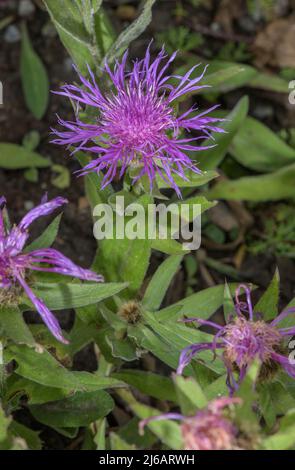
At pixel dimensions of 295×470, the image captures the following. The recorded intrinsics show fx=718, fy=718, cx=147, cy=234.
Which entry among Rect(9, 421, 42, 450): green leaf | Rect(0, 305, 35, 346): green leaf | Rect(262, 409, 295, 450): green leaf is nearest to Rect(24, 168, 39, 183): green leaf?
Rect(9, 421, 42, 450): green leaf

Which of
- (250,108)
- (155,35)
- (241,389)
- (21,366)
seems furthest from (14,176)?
(241,389)

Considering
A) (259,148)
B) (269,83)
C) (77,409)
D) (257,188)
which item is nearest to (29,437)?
(77,409)

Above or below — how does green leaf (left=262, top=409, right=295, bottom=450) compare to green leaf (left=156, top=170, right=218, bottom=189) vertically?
below

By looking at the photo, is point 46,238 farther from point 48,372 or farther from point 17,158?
point 17,158

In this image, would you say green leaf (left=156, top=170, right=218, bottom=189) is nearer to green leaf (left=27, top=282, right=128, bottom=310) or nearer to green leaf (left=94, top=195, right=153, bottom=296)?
green leaf (left=94, top=195, right=153, bottom=296)

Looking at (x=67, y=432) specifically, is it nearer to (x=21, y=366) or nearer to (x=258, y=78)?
(x=21, y=366)

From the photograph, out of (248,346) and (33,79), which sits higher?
(33,79)
